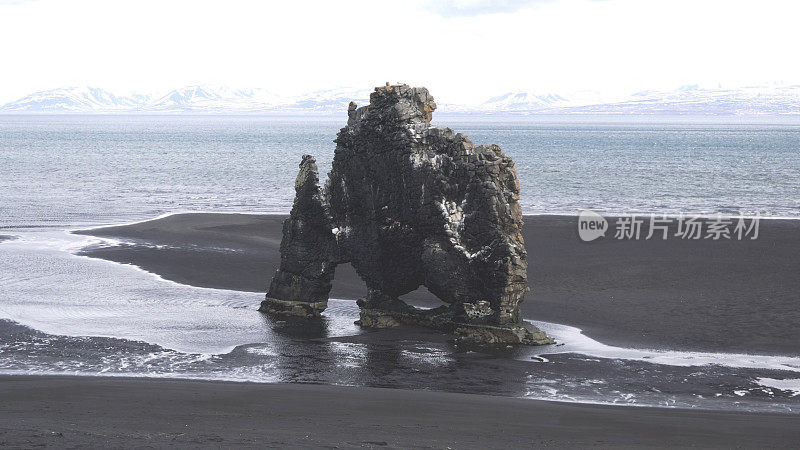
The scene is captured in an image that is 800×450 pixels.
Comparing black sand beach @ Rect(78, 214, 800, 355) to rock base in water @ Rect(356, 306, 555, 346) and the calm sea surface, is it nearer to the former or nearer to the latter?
rock base in water @ Rect(356, 306, 555, 346)

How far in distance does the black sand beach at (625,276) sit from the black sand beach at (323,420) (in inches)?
286

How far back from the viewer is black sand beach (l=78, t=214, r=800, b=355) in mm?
24812

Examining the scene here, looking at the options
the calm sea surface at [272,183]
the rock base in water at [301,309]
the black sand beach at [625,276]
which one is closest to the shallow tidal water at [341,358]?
the rock base in water at [301,309]

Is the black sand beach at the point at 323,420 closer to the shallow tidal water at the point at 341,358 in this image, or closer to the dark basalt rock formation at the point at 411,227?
the shallow tidal water at the point at 341,358

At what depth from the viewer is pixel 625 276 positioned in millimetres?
32094

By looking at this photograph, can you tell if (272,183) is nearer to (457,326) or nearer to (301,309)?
(301,309)

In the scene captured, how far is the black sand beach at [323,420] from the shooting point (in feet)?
45.3

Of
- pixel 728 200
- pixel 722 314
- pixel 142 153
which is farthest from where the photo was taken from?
pixel 142 153

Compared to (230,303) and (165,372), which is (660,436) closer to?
(165,372)

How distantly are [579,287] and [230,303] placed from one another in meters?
12.2

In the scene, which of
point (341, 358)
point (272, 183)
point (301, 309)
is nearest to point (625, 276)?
point (301, 309)

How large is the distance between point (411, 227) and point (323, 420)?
939 centimetres

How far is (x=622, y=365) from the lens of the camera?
21234mm

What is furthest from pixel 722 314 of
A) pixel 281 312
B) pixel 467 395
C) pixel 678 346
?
pixel 281 312
